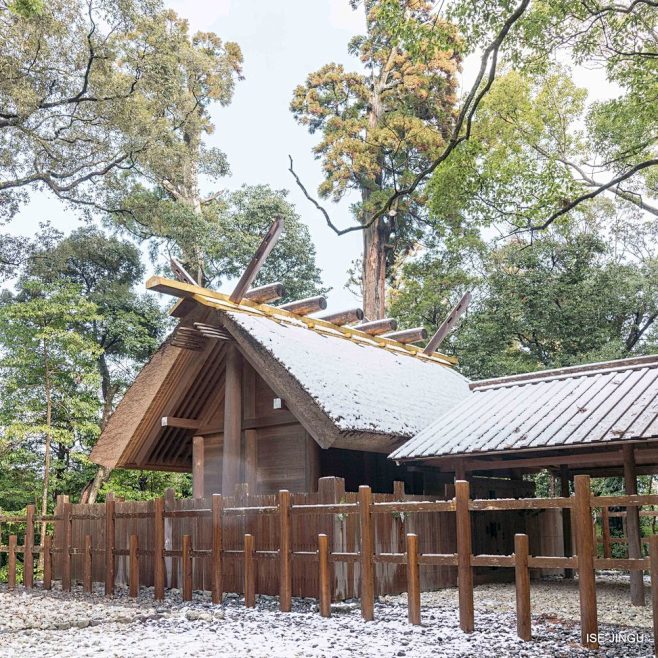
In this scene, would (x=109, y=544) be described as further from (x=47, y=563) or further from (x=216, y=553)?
(x=216, y=553)

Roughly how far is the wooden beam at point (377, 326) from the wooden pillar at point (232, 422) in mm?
3935

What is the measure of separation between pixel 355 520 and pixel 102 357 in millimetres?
15695

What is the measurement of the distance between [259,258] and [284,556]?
17.5ft

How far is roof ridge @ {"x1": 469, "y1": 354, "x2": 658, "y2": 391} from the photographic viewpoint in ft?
36.4

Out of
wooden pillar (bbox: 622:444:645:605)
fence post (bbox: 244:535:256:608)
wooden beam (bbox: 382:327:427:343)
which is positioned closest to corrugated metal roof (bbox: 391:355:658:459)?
wooden pillar (bbox: 622:444:645:605)

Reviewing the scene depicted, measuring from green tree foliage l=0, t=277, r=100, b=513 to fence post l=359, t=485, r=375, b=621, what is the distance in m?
12.8

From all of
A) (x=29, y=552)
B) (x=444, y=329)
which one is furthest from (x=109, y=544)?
(x=444, y=329)

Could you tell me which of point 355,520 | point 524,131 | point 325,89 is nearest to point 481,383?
point 355,520

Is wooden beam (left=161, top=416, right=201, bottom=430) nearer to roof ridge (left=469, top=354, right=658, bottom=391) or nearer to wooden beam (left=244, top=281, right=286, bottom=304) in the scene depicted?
wooden beam (left=244, top=281, right=286, bottom=304)

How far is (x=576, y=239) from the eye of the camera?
2167 centimetres

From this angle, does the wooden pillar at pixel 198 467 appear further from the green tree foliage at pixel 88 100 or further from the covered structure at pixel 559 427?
the green tree foliage at pixel 88 100

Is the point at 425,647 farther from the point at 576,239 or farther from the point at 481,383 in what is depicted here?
the point at 576,239

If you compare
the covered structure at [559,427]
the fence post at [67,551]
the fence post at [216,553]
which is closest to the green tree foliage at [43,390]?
the fence post at [67,551]

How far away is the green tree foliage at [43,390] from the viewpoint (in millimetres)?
19016
